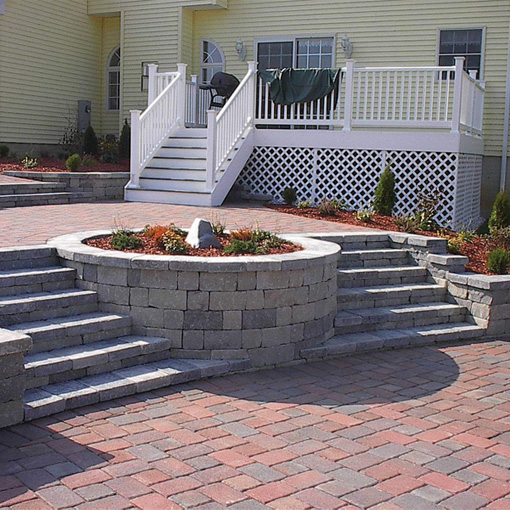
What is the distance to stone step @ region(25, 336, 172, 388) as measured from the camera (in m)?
5.32

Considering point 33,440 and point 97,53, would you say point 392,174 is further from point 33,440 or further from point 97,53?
point 97,53

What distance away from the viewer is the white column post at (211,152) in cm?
1216

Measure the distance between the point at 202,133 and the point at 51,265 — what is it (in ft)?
23.1

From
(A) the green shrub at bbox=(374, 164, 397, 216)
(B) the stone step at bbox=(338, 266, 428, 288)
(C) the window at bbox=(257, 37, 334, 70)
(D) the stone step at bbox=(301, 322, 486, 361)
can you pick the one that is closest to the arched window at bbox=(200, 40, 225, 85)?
(C) the window at bbox=(257, 37, 334, 70)

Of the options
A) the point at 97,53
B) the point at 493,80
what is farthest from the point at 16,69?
the point at 493,80

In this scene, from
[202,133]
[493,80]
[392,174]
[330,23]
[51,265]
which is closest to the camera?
[51,265]

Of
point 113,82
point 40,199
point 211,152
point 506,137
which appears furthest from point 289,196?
point 113,82

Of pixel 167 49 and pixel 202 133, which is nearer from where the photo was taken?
pixel 202 133

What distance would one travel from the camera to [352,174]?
1248cm

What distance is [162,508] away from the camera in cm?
382

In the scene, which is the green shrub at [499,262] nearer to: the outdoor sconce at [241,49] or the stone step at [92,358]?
the stone step at [92,358]

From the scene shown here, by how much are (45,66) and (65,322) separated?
12164 mm

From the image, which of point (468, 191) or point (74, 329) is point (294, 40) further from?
point (74, 329)

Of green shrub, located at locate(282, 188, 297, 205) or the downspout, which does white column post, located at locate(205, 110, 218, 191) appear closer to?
green shrub, located at locate(282, 188, 297, 205)
